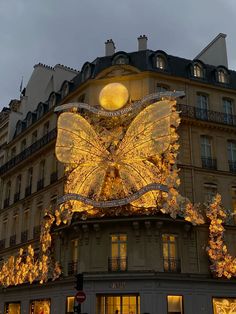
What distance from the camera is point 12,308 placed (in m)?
26.7

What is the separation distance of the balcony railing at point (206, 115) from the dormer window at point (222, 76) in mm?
2232

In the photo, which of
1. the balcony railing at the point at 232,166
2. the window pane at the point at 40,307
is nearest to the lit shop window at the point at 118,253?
the window pane at the point at 40,307

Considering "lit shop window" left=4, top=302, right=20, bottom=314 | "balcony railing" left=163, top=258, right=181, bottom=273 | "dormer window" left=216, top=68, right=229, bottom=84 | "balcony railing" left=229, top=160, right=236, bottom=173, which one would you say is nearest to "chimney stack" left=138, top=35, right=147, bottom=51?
"dormer window" left=216, top=68, right=229, bottom=84

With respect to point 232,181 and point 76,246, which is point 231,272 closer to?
point 232,181

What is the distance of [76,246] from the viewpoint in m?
21.9

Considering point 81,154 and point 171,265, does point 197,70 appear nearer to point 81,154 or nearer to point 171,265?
point 81,154

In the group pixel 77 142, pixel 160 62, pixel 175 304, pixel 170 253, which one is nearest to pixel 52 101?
pixel 77 142

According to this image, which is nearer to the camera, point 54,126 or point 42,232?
point 42,232

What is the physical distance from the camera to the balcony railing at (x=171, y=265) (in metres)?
20.3

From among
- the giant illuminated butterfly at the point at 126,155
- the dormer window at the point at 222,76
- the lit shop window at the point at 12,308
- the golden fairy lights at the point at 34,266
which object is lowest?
the lit shop window at the point at 12,308

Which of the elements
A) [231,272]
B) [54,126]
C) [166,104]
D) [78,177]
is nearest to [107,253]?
[78,177]

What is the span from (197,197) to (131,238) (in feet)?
12.6

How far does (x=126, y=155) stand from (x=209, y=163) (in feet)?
14.5

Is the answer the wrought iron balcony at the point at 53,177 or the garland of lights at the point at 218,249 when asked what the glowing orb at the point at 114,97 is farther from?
the garland of lights at the point at 218,249
